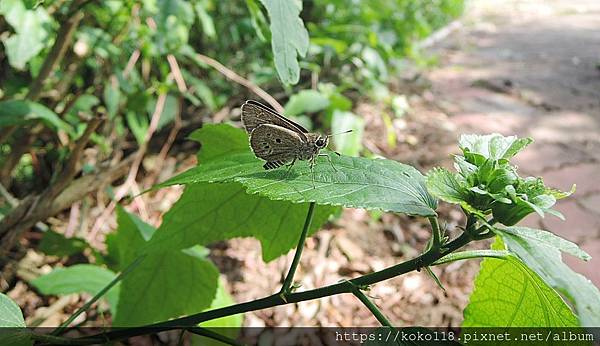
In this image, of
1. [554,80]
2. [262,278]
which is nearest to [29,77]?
[262,278]

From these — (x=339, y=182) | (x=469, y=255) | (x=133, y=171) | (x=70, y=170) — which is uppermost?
(x=339, y=182)

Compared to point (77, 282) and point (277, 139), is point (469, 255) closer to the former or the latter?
point (277, 139)

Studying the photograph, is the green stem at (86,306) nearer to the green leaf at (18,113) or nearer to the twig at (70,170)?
the twig at (70,170)

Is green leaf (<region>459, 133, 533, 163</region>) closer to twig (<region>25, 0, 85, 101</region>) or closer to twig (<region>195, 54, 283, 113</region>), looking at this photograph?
twig (<region>25, 0, 85, 101</region>)

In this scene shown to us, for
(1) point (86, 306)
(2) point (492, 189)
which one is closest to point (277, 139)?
(2) point (492, 189)

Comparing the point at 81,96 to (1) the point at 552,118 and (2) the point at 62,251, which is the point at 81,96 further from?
(1) the point at 552,118

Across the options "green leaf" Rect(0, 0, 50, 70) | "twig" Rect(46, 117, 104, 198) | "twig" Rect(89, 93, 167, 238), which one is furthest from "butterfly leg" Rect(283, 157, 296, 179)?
"twig" Rect(89, 93, 167, 238)
